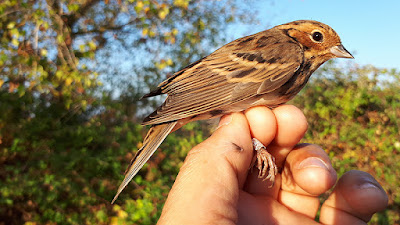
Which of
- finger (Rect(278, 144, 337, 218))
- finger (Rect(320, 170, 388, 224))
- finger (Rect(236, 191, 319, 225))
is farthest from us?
finger (Rect(320, 170, 388, 224))

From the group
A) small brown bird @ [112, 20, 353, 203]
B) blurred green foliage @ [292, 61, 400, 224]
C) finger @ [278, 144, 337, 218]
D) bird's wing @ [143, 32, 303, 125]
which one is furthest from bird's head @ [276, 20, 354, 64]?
blurred green foliage @ [292, 61, 400, 224]

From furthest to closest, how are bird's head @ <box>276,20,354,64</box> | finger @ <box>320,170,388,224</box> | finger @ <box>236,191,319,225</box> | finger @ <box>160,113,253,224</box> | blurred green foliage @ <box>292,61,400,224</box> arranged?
blurred green foliage @ <box>292,61,400,224</box>
bird's head @ <box>276,20,354,64</box>
finger @ <box>320,170,388,224</box>
finger @ <box>236,191,319,225</box>
finger @ <box>160,113,253,224</box>

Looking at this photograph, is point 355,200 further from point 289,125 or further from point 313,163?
point 289,125

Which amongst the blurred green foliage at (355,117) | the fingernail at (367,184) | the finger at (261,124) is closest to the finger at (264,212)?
the finger at (261,124)

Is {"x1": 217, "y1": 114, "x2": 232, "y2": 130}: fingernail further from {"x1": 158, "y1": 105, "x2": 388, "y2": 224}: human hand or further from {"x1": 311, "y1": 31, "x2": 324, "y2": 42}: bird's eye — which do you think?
{"x1": 311, "y1": 31, "x2": 324, "y2": 42}: bird's eye

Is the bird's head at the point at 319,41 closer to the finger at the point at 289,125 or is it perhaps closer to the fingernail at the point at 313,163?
the finger at the point at 289,125

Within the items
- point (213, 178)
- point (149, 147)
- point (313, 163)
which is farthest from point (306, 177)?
point (149, 147)

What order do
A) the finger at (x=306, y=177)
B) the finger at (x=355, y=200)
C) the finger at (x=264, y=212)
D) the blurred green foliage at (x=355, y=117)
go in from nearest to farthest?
the finger at (x=264, y=212) → the finger at (x=306, y=177) → the finger at (x=355, y=200) → the blurred green foliage at (x=355, y=117)
